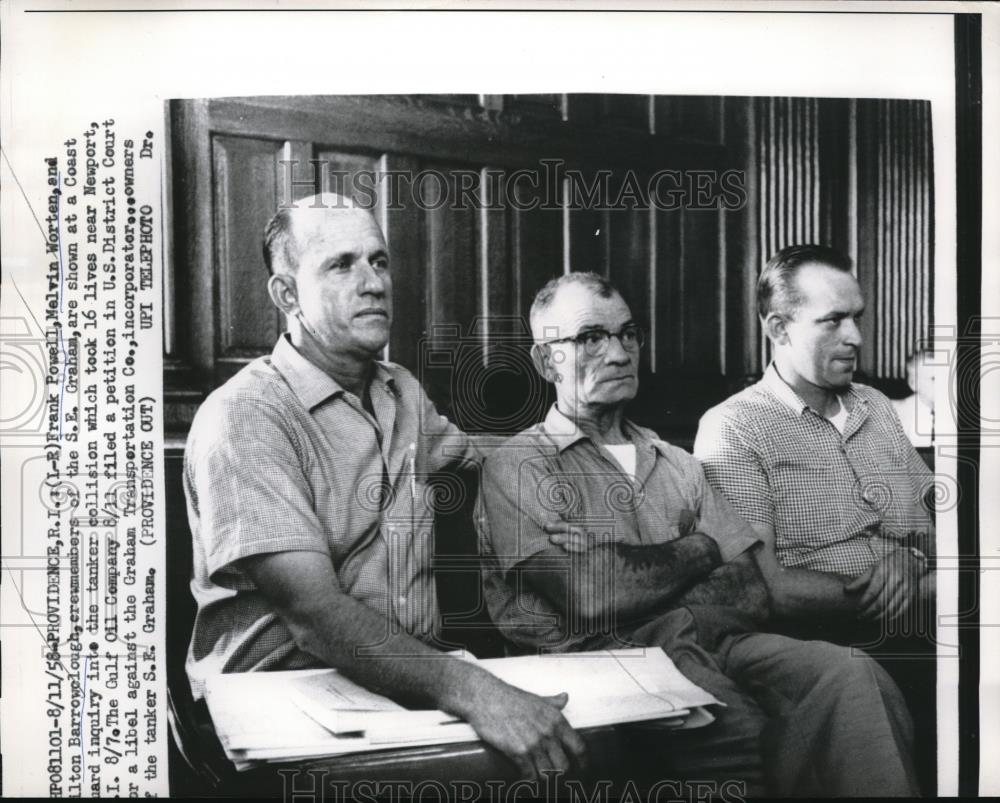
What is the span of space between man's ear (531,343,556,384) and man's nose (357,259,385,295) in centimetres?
21

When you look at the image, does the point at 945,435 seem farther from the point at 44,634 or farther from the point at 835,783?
the point at 44,634

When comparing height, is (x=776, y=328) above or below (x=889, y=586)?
above

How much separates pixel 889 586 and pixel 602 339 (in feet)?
1.68

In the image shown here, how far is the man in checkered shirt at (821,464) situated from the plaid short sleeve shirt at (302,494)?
1.25ft

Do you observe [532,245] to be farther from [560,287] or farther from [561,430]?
[561,430]

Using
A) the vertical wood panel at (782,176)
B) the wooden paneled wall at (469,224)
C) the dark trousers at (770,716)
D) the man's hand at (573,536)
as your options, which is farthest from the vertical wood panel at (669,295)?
the dark trousers at (770,716)

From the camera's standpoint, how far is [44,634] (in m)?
1.27

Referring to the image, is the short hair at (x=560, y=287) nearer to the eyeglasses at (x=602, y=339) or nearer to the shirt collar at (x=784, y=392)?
the eyeglasses at (x=602, y=339)

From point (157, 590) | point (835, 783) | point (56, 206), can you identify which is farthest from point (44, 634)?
point (835, 783)

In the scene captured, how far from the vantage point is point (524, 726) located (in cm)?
122

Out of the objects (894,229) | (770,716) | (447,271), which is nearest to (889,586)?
(770,716)

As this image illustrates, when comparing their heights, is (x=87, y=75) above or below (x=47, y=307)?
above

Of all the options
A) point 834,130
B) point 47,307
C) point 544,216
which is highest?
point 834,130

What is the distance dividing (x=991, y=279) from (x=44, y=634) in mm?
1360
